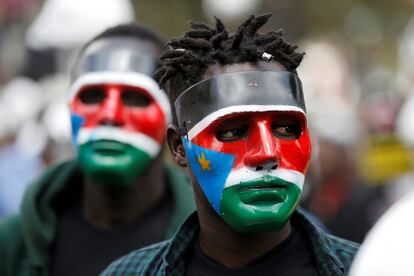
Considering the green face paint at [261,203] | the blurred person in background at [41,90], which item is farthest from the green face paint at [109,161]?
the blurred person in background at [41,90]

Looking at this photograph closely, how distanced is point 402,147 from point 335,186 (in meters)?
1.37

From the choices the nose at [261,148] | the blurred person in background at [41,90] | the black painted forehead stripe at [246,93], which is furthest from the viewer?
the blurred person in background at [41,90]

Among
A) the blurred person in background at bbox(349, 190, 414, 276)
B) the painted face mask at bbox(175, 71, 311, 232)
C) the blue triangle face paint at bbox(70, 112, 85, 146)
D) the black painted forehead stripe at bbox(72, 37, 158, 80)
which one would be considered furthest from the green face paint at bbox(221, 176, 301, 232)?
the black painted forehead stripe at bbox(72, 37, 158, 80)

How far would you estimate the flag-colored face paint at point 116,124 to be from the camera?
5.06 m

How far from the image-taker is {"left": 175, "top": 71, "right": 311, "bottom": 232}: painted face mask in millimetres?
3463

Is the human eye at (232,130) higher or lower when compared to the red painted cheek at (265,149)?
higher

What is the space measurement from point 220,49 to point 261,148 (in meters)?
0.39

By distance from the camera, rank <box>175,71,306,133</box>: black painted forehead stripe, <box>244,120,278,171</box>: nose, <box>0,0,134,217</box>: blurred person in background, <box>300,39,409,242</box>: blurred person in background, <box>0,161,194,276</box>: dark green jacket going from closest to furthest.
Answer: <box>244,120,278,171</box>: nose → <box>175,71,306,133</box>: black painted forehead stripe → <box>0,161,194,276</box>: dark green jacket → <box>300,39,409,242</box>: blurred person in background → <box>0,0,134,217</box>: blurred person in background

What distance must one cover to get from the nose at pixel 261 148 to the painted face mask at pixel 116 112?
1651 mm

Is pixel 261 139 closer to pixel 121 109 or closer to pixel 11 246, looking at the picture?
pixel 121 109

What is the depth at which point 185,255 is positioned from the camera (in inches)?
143

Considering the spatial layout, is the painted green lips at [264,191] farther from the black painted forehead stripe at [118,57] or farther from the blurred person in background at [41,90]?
the blurred person in background at [41,90]

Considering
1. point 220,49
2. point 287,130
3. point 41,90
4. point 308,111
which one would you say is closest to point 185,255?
point 287,130

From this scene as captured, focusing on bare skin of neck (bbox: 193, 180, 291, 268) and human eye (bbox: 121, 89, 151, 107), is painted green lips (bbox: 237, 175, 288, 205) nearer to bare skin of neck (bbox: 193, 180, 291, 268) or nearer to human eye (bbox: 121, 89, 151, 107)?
bare skin of neck (bbox: 193, 180, 291, 268)
